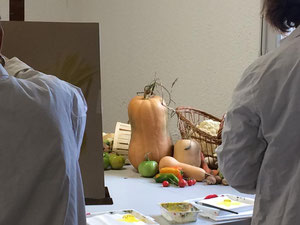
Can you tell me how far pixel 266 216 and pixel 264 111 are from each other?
0.24 metres

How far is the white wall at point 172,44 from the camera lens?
263cm

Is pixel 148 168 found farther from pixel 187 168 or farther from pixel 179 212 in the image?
pixel 179 212

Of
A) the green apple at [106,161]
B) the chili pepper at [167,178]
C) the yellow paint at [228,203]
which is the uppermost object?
the yellow paint at [228,203]

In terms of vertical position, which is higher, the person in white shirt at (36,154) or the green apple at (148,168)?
the person in white shirt at (36,154)

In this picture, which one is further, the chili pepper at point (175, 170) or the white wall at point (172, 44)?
the white wall at point (172, 44)

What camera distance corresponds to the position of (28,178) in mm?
741

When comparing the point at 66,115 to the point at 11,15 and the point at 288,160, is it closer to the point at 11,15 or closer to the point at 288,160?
the point at 288,160

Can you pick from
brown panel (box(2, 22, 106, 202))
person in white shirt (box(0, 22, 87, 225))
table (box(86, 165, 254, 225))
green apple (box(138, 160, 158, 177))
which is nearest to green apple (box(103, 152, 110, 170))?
table (box(86, 165, 254, 225))

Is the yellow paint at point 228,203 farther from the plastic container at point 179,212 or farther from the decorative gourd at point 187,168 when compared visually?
the decorative gourd at point 187,168

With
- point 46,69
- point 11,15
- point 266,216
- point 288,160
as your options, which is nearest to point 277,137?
point 288,160

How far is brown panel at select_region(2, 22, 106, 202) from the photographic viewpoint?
142 centimetres

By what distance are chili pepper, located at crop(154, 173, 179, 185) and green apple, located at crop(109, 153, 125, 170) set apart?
329 millimetres

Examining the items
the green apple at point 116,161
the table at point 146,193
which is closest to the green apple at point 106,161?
the green apple at point 116,161

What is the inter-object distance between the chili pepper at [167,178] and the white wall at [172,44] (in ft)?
3.08
